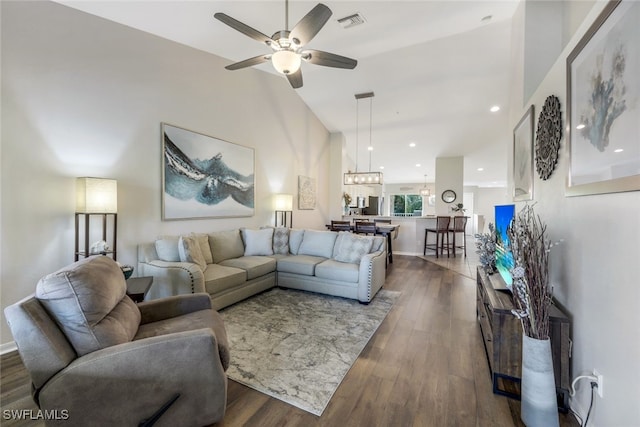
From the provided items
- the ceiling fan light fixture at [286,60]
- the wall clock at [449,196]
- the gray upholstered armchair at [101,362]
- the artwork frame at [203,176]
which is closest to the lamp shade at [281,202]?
the artwork frame at [203,176]

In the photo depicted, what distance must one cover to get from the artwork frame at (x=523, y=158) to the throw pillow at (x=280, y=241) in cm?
320

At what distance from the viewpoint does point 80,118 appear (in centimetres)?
275

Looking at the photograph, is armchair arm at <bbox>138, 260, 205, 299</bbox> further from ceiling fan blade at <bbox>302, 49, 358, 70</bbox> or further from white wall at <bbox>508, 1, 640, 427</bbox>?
white wall at <bbox>508, 1, 640, 427</bbox>

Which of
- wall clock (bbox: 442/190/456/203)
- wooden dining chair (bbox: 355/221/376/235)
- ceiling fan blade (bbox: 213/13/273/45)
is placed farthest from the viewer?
wall clock (bbox: 442/190/456/203)

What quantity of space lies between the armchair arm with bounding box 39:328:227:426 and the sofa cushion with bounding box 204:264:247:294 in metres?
1.70

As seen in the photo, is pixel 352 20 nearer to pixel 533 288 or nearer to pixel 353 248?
pixel 353 248

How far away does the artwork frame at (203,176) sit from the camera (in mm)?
3598

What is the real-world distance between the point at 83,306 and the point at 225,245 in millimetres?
2708

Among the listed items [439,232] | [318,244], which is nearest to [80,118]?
[318,244]

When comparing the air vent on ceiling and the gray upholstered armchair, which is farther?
the air vent on ceiling

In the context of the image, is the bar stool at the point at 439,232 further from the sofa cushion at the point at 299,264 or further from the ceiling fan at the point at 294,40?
the ceiling fan at the point at 294,40

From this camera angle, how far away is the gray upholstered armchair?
1222mm

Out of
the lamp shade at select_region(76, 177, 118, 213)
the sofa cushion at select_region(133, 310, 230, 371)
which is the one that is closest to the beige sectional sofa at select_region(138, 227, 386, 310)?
the lamp shade at select_region(76, 177, 118, 213)

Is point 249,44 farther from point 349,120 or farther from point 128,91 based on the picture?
point 349,120
